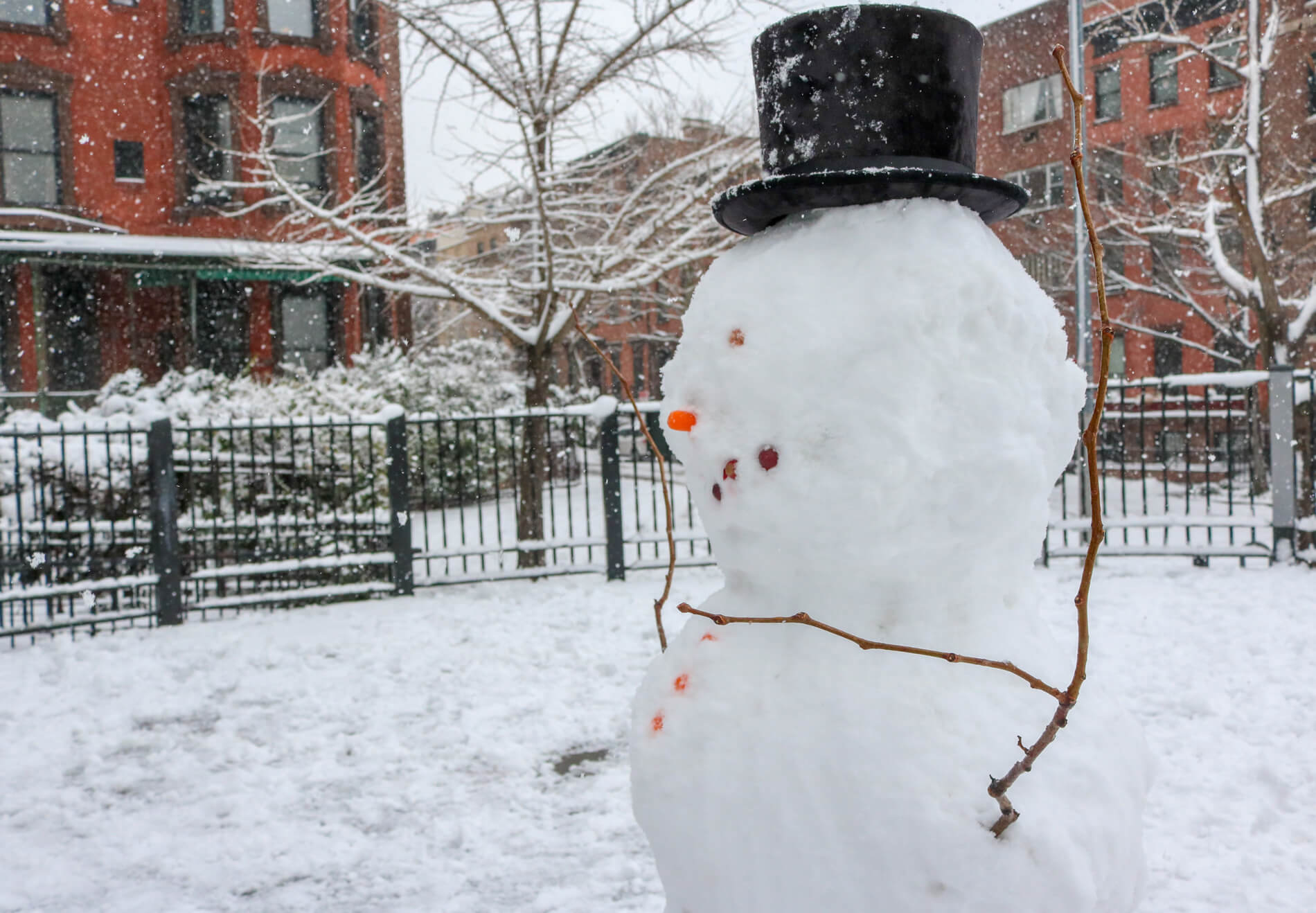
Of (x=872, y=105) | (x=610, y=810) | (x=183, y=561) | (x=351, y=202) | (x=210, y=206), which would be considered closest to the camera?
(x=872, y=105)

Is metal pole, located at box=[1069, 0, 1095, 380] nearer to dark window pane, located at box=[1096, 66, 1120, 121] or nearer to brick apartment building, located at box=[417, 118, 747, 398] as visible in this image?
brick apartment building, located at box=[417, 118, 747, 398]

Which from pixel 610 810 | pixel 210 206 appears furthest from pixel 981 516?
pixel 210 206

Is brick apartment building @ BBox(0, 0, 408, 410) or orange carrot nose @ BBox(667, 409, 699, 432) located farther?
brick apartment building @ BBox(0, 0, 408, 410)

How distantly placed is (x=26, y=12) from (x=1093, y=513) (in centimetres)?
2063

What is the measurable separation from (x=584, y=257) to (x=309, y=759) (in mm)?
5807

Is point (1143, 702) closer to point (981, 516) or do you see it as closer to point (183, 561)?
point (981, 516)

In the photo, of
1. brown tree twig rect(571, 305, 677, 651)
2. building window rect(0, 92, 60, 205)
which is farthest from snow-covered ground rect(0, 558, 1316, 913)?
building window rect(0, 92, 60, 205)

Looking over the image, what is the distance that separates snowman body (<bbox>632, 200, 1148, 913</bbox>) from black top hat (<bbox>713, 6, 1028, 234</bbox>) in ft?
0.22

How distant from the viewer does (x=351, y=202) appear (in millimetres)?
8508

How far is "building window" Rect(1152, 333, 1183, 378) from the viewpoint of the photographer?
23406 mm

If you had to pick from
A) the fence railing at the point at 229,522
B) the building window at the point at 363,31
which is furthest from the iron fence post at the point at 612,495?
the building window at the point at 363,31

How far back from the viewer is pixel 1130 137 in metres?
23.4

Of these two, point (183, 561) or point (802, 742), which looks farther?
point (183, 561)

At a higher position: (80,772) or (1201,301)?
(1201,301)
